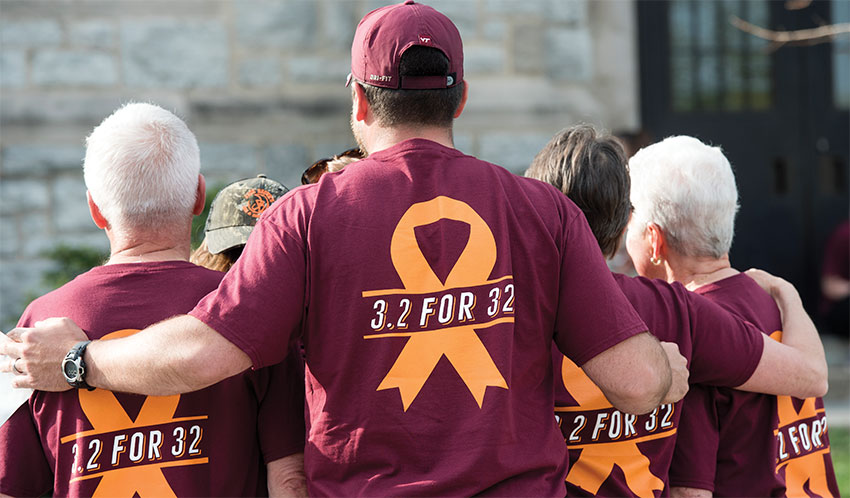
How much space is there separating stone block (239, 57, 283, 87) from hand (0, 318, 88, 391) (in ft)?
14.7

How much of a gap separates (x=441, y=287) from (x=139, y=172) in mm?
766

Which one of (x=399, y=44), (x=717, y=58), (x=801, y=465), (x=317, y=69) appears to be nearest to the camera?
(x=399, y=44)

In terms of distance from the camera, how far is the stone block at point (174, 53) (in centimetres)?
636

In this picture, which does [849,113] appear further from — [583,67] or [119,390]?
[119,390]

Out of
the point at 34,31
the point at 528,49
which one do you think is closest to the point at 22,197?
the point at 34,31

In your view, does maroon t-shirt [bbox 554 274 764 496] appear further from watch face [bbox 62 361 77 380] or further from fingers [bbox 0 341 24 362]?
fingers [bbox 0 341 24 362]

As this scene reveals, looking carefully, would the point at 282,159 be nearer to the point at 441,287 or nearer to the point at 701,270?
the point at 701,270

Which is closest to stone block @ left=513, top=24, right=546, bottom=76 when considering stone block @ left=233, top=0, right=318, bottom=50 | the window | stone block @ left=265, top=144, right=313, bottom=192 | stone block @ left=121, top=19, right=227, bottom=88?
stone block @ left=233, top=0, right=318, bottom=50

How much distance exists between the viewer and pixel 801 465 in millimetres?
2529

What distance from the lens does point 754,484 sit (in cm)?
246

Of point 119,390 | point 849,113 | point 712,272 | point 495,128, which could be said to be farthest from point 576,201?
point 849,113

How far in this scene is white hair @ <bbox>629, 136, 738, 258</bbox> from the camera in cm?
260

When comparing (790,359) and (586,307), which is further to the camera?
(790,359)

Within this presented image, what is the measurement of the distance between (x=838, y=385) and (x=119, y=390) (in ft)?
19.4
